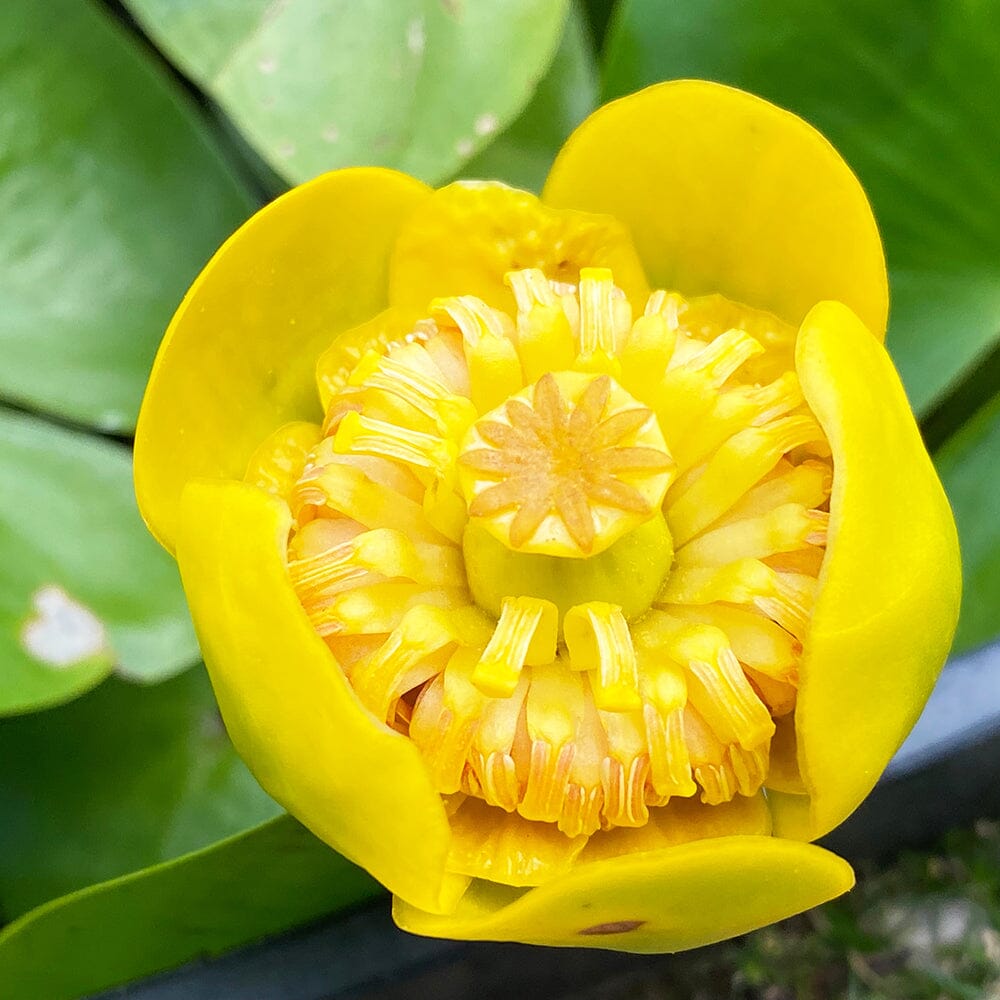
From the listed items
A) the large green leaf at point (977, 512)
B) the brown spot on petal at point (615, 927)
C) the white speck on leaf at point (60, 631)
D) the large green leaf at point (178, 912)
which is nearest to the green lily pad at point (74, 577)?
the white speck on leaf at point (60, 631)

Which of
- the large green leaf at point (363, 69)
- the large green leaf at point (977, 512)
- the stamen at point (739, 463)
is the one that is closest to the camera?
the stamen at point (739, 463)

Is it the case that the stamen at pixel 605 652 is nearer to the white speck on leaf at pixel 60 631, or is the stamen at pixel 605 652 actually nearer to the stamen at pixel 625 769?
the stamen at pixel 625 769

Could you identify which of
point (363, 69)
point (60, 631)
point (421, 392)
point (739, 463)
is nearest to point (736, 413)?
point (739, 463)

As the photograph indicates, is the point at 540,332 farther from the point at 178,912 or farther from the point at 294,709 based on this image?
the point at 178,912

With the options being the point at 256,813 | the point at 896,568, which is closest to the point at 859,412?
the point at 896,568

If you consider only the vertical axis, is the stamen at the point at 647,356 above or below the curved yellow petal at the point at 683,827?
above

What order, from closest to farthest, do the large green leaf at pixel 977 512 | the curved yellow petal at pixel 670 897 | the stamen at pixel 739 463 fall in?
the curved yellow petal at pixel 670 897
the stamen at pixel 739 463
the large green leaf at pixel 977 512
